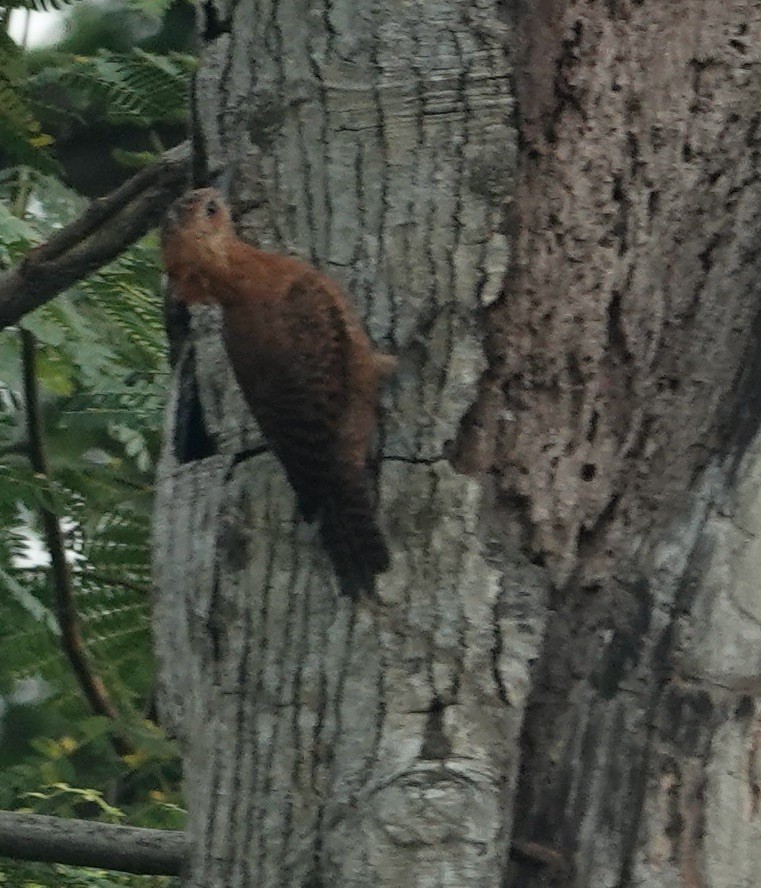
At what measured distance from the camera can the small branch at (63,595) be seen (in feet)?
12.4

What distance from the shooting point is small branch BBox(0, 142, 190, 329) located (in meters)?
3.02

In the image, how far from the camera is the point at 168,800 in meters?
3.97

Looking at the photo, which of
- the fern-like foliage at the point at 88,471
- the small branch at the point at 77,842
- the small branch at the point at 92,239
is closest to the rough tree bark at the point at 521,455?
the small branch at the point at 77,842

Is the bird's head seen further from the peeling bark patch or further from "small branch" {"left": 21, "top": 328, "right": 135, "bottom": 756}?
"small branch" {"left": 21, "top": 328, "right": 135, "bottom": 756}

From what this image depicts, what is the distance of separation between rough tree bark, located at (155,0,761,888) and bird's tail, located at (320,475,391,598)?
0.10ft

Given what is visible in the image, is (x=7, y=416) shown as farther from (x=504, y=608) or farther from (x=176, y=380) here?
(x=504, y=608)

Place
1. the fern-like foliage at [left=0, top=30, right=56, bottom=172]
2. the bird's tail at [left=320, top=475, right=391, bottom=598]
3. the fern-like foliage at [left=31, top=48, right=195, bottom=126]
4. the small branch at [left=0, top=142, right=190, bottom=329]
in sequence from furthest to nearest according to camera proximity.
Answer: the fern-like foliage at [left=31, top=48, right=195, bottom=126] < the fern-like foliage at [left=0, top=30, right=56, bottom=172] < the small branch at [left=0, top=142, right=190, bottom=329] < the bird's tail at [left=320, top=475, right=391, bottom=598]

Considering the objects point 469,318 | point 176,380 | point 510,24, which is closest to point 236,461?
point 176,380

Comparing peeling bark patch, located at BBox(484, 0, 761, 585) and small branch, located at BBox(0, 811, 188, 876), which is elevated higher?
peeling bark patch, located at BBox(484, 0, 761, 585)

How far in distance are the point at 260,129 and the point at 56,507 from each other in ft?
4.50

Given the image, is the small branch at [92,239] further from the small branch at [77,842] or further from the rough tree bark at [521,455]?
the small branch at [77,842]

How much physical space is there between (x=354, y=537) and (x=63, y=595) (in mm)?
1740

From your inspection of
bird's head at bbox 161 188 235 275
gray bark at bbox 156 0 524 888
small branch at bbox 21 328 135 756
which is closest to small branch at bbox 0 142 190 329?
bird's head at bbox 161 188 235 275

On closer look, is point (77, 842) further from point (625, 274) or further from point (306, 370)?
point (625, 274)
